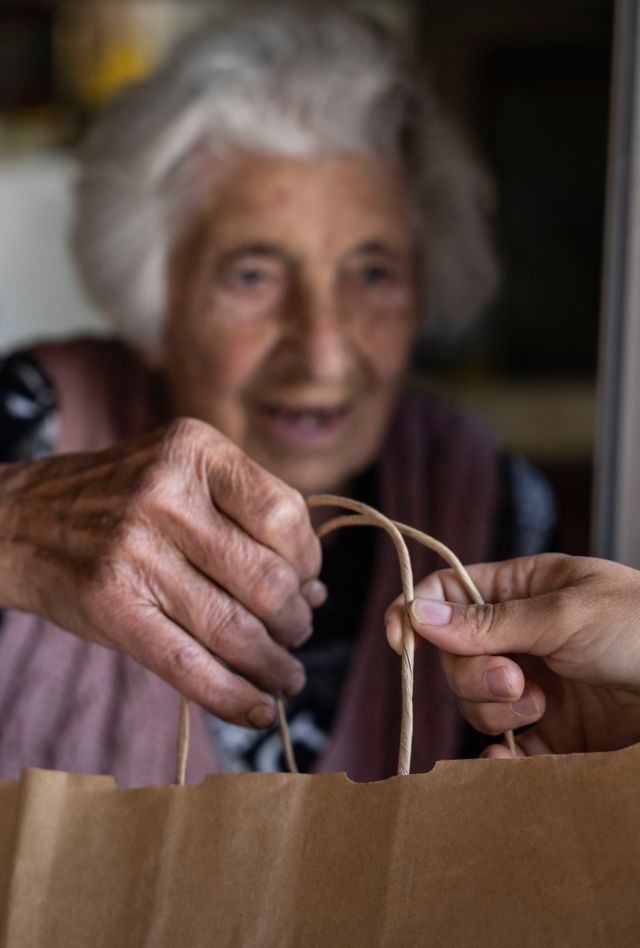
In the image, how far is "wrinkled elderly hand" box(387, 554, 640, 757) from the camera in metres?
0.54

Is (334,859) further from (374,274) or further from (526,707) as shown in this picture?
(374,274)

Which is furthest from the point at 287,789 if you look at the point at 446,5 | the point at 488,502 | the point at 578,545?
the point at 446,5

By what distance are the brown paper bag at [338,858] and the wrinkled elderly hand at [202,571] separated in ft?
0.23

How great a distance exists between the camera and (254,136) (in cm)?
124

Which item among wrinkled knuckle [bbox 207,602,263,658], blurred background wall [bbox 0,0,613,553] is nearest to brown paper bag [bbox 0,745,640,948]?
wrinkled knuckle [bbox 207,602,263,658]

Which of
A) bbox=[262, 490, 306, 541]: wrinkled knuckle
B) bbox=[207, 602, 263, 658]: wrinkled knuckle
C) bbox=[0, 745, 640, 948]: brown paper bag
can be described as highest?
bbox=[262, 490, 306, 541]: wrinkled knuckle

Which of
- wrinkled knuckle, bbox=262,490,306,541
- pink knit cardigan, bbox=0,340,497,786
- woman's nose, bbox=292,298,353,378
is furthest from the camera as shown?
woman's nose, bbox=292,298,353,378

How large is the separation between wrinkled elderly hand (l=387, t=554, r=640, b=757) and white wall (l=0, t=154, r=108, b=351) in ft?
6.55

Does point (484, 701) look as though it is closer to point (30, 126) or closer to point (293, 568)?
point (293, 568)

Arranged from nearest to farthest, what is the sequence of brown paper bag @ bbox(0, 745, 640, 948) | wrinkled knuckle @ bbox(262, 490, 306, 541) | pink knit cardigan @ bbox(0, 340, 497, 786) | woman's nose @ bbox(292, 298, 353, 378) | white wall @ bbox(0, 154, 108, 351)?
brown paper bag @ bbox(0, 745, 640, 948)
wrinkled knuckle @ bbox(262, 490, 306, 541)
pink knit cardigan @ bbox(0, 340, 497, 786)
woman's nose @ bbox(292, 298, 353, 378)
white wall @ bbox(0, 154, 108, 351)

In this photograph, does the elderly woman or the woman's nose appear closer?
the elderly woman

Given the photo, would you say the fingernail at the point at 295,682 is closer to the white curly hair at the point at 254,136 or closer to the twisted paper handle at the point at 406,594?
the twisted paper handle at the point at 406,594

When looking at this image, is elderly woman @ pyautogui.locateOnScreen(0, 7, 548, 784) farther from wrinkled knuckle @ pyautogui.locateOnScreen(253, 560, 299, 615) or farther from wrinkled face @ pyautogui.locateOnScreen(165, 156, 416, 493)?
wrinkled knuckle @ pyautogui.locateOnScreen(253, 560, 299, 615)

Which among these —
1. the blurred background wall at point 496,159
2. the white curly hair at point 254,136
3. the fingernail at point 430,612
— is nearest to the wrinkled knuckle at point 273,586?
the fingernail at point 430,612
